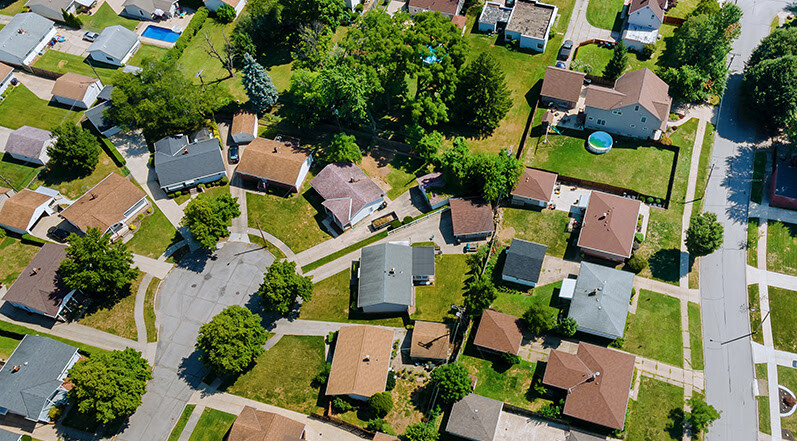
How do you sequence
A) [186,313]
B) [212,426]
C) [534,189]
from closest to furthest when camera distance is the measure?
[212,426], [186,313], [534,189]

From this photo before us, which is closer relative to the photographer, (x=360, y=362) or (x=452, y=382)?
(x=452, y=382)

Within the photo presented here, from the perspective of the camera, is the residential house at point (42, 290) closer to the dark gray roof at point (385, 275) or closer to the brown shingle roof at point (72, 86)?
the brown shingle roof at point (72, 86)

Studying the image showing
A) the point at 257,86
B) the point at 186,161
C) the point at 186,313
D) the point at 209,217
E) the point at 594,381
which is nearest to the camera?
the point at 594,381

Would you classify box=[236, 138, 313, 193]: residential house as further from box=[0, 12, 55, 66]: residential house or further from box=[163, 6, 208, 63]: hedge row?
box=[0, 12, 55, 66]: residential house

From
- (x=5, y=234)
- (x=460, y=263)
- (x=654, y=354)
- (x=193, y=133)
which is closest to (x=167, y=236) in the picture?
(x=193, y=133)

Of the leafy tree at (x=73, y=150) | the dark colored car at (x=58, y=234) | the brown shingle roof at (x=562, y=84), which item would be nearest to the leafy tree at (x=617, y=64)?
the brown shingle roof at (x=562, y=84)

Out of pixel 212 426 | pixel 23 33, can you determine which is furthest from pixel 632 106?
pixel 23 33

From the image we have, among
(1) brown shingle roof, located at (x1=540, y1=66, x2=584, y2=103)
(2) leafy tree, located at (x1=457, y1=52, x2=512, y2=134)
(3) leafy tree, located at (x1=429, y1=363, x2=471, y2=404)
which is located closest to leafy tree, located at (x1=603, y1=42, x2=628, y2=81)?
(1) brown shingle roof, located at (x1=540, y1=66, x2=584, y2=103)

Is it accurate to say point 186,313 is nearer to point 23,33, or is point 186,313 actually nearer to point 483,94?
point 483,94
